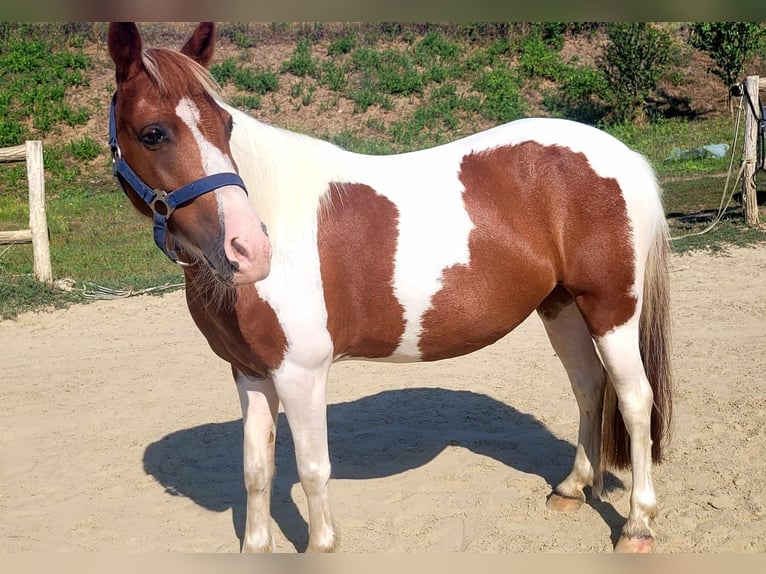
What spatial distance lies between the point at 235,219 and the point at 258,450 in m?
1.25

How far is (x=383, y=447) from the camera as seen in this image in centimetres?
455

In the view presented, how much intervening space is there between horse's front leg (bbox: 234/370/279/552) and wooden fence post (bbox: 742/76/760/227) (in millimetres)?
7161

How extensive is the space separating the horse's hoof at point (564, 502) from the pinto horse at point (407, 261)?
30cm

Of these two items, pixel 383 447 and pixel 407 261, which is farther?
pixel 383 447

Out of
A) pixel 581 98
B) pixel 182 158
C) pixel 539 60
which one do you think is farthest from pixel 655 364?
pixel 539 60

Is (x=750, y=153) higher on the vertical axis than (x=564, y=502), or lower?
higher

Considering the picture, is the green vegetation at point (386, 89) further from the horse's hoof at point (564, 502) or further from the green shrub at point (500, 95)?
the horse's hoof at point (564, 502)

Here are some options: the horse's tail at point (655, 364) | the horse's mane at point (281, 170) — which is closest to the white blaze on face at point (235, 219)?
the horse's mane at point (281, 170)

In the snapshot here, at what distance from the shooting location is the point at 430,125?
52.7 ft

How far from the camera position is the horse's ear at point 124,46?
233 centimetres

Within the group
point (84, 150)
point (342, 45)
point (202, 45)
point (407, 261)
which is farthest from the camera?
point (342, 45)

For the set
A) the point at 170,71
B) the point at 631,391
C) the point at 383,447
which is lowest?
the point at 383,447

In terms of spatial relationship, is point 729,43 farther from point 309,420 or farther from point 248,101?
point 309,420

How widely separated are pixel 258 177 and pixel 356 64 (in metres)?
15.8
